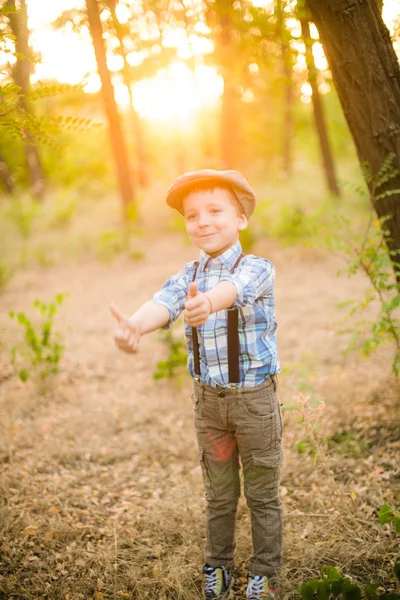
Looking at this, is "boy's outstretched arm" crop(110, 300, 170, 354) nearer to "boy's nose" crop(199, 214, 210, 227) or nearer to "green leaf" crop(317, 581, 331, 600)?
"boy's nose" crop(199, 214, 210, 227)

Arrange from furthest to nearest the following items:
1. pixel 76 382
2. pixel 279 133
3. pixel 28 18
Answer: pixel 279 133 → pixel 76 382 → pixel 28 18

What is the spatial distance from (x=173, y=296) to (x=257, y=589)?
1.52 metres

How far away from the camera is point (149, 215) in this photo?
13258 mm

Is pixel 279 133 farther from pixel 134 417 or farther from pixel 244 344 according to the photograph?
pixel 244 344

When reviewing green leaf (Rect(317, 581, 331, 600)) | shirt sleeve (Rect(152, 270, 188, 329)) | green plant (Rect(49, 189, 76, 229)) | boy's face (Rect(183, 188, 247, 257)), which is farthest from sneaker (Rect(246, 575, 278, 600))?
green plant (Rect(49, 189, 76, 229))

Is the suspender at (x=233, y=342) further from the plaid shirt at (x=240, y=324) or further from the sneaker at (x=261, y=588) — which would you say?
the sneaker at (x=261, y=588)

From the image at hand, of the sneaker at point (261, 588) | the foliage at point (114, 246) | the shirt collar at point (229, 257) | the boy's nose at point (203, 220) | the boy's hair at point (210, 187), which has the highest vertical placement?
the foliage at point (114, 246)

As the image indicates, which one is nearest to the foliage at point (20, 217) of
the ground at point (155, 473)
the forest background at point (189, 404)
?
the forest background at point (189, 404)

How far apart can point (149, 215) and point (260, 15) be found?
1008 centimetres

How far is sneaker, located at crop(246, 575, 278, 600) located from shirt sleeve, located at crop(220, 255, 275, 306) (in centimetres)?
143

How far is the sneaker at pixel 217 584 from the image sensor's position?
243 cm

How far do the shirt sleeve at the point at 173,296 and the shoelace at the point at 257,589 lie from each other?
137cm

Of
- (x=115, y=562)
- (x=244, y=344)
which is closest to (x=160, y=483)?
(x=115, y=562)

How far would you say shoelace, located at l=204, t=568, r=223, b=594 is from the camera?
243 cm
